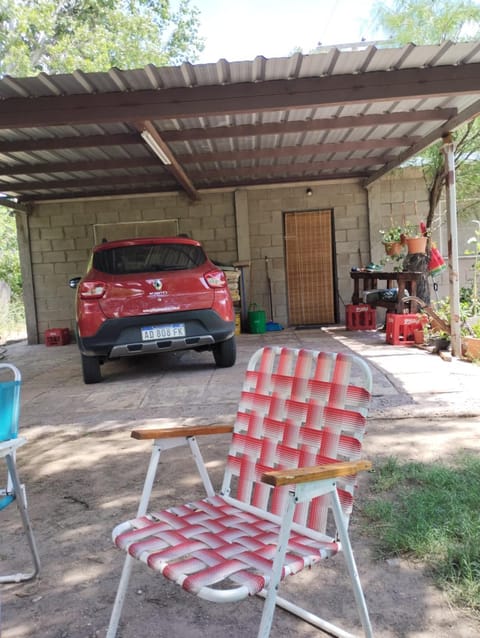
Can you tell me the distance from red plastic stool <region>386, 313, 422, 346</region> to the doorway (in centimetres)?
319

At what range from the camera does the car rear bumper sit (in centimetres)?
528

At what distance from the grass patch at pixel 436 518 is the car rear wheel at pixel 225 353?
3.16m

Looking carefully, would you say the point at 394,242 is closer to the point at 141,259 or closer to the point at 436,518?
the point at 141,259

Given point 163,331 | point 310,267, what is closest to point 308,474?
point 163,331

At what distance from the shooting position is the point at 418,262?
768 cm

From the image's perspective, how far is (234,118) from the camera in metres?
6.19

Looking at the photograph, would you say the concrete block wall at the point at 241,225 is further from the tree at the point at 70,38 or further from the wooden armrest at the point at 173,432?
the wooden armrest at the point at 173,432

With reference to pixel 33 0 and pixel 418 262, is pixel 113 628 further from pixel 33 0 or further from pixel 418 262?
pixel 33 0

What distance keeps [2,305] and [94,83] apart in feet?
36.4

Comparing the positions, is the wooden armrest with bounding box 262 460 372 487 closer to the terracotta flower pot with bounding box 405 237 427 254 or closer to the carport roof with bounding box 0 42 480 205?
the carport roof with bounding box 0 42 480 205

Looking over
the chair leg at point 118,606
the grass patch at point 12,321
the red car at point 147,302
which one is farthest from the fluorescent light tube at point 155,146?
the grass patch at point 12,321

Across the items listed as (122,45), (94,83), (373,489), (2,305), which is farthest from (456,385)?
(122,45)

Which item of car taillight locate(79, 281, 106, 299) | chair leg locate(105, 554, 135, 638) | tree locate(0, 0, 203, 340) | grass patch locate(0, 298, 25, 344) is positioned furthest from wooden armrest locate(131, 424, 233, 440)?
tree locate(0, 0, 203, 340)

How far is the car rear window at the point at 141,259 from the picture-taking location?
550cm
